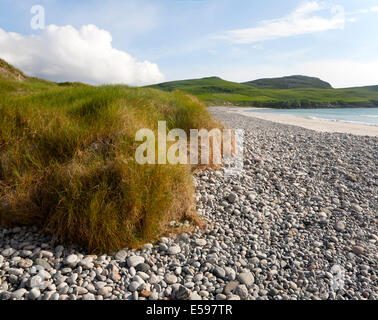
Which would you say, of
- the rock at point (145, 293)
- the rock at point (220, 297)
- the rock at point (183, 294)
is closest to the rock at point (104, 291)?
the rock at point (145, 293)

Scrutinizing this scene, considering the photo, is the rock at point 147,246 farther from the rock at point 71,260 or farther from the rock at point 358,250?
the rock at point 358,250

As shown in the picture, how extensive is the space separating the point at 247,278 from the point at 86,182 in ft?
7.66

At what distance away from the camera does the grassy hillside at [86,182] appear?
10.1ft

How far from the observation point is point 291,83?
124 meters

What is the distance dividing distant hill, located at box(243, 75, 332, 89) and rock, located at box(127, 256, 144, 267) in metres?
126

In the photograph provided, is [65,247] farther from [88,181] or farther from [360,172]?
[360,172]

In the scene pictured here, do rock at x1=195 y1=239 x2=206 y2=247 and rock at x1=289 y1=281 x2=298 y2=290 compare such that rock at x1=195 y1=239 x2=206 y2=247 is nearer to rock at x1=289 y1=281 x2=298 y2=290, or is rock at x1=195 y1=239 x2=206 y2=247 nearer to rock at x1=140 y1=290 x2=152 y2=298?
rock at x1=140 y1=290 x2=152 y2=298

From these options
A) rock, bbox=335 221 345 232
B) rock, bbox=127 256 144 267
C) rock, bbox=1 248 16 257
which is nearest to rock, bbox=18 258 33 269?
rock, bbox=1 248 16 257

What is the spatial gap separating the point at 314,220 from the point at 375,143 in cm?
713

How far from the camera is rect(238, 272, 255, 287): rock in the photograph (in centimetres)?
281
